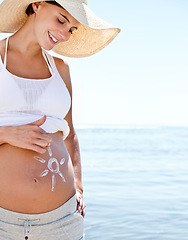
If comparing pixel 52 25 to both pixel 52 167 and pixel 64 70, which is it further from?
pixel 52 167

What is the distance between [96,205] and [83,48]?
3.07 m

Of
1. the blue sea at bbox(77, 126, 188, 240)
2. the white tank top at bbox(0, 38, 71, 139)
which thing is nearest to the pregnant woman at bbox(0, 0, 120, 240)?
the white tank top at bbox(0, 38, 71, 139)

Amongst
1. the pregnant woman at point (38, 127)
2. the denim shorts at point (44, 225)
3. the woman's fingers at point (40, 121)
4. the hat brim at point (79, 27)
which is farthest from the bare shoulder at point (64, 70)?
the denim shorts at point (44, 225)

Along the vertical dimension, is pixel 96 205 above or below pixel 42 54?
below

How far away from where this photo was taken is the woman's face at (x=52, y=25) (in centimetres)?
220

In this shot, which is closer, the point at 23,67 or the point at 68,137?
the point at 23,67

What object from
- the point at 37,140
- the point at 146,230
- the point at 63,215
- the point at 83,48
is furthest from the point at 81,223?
the point at 146,230

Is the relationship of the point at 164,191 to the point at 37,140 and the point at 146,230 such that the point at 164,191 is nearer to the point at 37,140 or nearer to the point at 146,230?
the point at 146,230

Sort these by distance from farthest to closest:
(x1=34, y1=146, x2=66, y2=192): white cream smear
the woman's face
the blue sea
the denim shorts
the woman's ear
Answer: the blue sea < the woman's ear < the woman's face < (x1=34, y1=146, x2=66, y2=192): white cream smear < the denim shorts

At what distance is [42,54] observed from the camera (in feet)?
7.95

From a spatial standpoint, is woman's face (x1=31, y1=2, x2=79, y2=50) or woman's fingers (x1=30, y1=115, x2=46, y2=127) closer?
woman's fingers (x1=30, y1=115, x2=46, y2=127)

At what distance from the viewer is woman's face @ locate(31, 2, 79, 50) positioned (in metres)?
2.20

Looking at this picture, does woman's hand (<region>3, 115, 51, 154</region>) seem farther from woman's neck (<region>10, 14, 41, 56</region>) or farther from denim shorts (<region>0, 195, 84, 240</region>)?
woman's neck (<region>10, 14, 41, 56</region>)

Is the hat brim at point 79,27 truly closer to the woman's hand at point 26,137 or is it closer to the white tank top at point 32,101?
the white tank top at point 32,101
